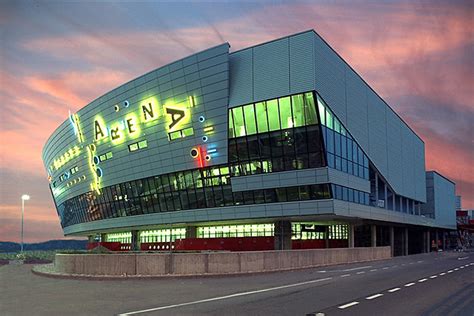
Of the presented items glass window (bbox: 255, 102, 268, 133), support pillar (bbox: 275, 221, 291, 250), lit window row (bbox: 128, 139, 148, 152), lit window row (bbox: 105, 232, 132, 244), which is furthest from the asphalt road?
lit window row (bbox: 105, 232, 132, 244)

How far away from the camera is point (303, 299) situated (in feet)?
52.5

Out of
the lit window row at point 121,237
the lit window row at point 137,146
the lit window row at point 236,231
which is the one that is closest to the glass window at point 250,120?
the lit window row at point 236,231

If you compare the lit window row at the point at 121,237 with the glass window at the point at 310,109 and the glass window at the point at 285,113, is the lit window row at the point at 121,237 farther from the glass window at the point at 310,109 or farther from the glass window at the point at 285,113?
the glass window at the point at 310,109

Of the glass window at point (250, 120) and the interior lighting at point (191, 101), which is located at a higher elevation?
the interior lighting at point (191, 101)

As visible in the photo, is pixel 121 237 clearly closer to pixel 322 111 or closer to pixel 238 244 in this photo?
pixel 238 244

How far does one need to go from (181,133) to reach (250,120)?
902 cm

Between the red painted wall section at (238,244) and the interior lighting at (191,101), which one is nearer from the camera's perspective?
the interior lighting at (191,101)

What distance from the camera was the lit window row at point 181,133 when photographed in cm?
5508

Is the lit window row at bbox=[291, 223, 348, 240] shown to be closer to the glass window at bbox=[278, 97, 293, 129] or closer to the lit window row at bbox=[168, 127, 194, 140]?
the glass window at bbox=[278, 97, 293, 129]

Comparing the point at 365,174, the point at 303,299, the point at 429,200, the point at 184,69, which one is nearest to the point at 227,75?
the point at 184,69

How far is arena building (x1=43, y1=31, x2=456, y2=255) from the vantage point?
4862 centimetres

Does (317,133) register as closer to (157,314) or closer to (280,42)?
(280,42)

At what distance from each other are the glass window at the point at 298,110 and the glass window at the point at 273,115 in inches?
68.0

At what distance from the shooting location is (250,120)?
50875mm
